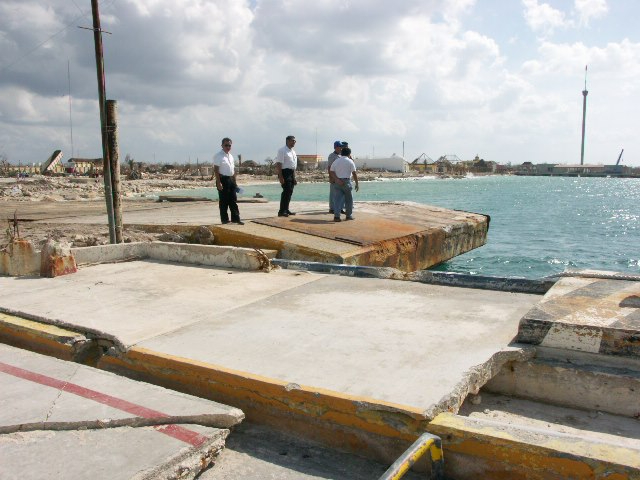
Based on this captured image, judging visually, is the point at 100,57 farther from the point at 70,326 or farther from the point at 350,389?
the point at 350,389

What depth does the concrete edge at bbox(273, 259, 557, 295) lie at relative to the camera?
500 cm

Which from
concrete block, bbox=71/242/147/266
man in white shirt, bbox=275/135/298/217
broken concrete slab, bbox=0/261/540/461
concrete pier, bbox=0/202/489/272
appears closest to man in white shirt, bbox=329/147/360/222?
concrete pier, bbox=0/202/489/272

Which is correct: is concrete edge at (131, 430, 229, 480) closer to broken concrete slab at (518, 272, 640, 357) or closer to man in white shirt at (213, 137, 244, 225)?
broken concrete slab at (518, 272, 640, 357)

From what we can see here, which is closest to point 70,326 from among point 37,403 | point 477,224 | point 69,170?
point 37,403

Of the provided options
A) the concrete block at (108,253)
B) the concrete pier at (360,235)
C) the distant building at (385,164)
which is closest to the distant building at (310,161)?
the distant building at (385,164)

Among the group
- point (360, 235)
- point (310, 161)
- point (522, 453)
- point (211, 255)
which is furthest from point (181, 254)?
point (310, 161)

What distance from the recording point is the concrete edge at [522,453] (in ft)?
7.29

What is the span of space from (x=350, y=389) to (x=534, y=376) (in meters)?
1.21

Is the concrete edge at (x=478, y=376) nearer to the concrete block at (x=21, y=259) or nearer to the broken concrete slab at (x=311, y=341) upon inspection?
the broken concrete slab at (x=311, y=341)

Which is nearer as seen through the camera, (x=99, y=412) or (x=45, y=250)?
(x=99, y=412)

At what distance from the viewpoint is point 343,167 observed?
31.1 ft

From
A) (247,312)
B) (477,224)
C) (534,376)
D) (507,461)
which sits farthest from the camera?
(477,224)

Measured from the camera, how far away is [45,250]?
632 cm

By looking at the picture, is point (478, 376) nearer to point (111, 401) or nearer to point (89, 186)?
point (111, 401)
